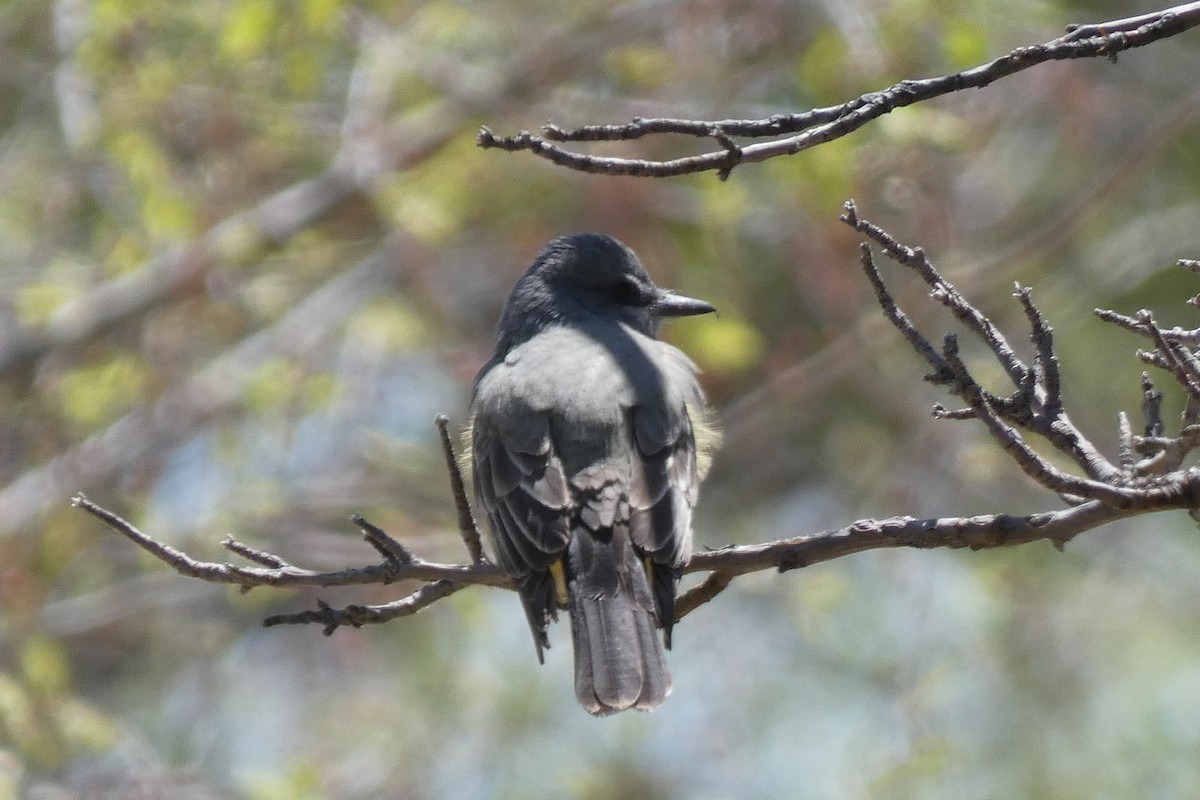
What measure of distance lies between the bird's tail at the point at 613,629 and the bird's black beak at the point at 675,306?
1.50 meters

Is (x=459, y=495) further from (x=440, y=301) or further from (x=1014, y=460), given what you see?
(x=440, y=301)

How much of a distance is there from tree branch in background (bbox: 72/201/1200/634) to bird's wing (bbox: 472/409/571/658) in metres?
0.64

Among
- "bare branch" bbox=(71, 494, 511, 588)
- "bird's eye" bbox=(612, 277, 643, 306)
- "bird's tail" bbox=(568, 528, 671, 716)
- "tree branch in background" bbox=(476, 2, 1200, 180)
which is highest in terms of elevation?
"bird's eye" bbox=(612, 277, 643, 306)

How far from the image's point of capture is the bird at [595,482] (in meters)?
4.14

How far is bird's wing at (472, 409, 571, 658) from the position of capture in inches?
167

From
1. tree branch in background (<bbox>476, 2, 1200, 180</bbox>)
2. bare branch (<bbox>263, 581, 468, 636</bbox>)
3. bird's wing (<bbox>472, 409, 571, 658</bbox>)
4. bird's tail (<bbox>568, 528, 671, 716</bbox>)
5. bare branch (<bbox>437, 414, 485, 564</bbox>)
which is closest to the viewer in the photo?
tree branch in background (<bbox>476, 2, 1200, 180</bbox>)

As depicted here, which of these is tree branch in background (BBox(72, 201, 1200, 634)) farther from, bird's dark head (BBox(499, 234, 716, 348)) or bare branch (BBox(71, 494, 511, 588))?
bird's dark head (BBox(499, 234, 716, 348))

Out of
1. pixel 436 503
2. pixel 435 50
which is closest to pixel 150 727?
pixel 436 503

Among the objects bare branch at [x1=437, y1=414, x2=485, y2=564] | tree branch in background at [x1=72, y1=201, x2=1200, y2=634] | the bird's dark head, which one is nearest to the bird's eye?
the bird's dark head

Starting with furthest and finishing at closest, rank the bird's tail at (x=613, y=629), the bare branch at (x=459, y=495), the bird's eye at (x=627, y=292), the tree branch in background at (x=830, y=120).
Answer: the bird's eye at (x=627, y=292) → the bird's tail at (x=613, y=629) → the bare branch at (x=459, y=495) → the tree branch in background at (x=830, y=120)

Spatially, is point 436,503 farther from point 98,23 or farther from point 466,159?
point 98,23

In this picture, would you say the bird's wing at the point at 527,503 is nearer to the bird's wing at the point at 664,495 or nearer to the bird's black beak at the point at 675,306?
the bird's wing at the point at 664,495

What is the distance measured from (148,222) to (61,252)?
157cm

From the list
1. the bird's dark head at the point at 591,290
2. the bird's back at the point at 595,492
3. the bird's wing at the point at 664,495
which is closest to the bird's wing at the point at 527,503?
the bird's back at the point at 595,492
